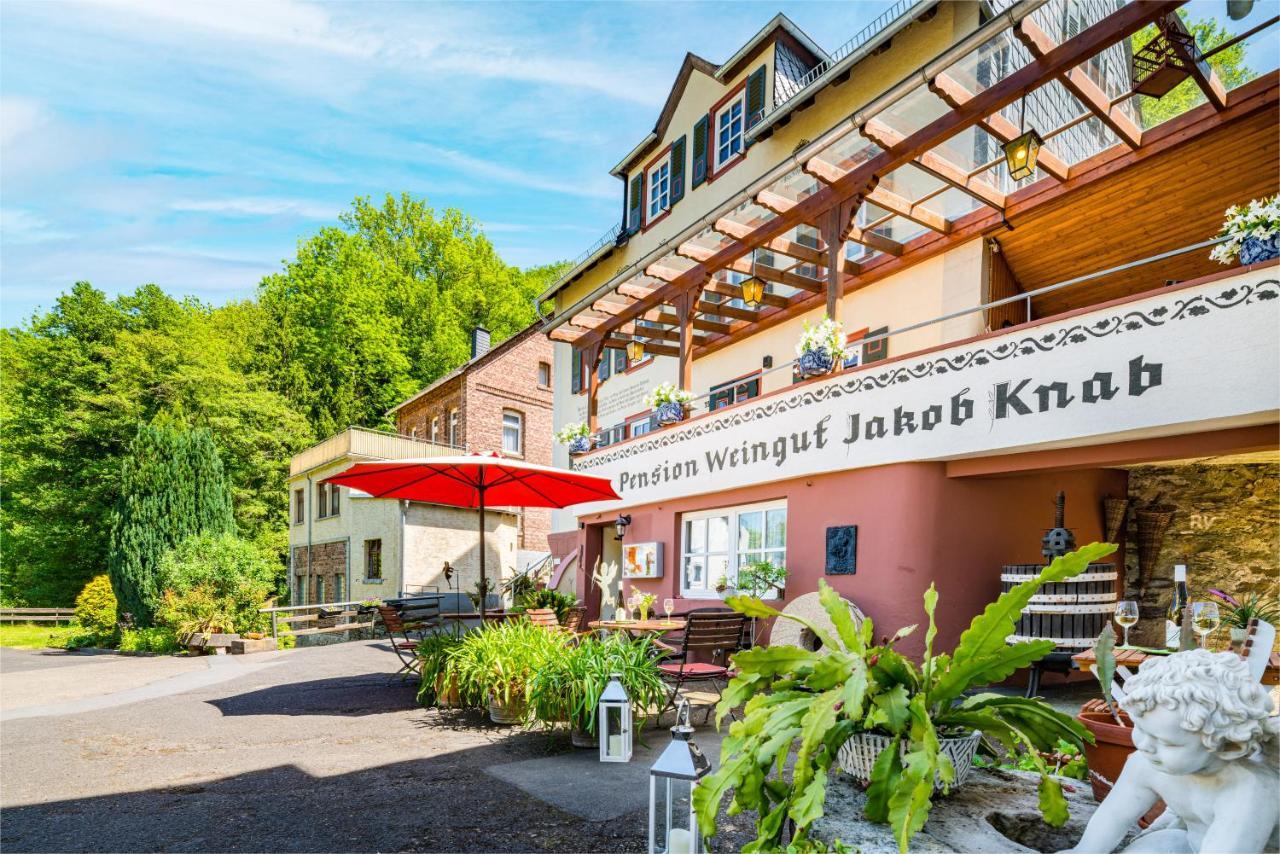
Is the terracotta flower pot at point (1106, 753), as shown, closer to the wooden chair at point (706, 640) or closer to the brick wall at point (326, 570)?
the wooden chair at point (706, 640)

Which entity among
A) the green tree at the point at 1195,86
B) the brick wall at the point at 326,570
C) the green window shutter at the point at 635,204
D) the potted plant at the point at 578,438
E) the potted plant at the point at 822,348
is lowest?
the brick wall at the point at 326,570

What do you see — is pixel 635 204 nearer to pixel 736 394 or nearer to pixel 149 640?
pixel 736 394

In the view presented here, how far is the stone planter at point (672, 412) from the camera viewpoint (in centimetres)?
1172

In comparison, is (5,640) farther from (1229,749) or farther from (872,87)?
(1229,749)

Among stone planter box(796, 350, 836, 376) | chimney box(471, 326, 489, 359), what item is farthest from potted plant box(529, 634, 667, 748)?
chimney box(471, 326, 489, 359)

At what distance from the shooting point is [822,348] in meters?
8.96

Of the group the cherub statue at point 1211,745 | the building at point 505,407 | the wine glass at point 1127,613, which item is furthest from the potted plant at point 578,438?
the cherub statue at point 1211,745

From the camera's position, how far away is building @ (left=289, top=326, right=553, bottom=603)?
23438mm

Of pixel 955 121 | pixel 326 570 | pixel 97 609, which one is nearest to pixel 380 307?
pixel 326 570

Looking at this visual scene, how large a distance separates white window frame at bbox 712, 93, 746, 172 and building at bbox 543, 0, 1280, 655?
1.56 ft

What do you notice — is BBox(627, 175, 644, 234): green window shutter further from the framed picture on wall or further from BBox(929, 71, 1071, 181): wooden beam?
BBox(929, 71, 1071, 181): wooden beam

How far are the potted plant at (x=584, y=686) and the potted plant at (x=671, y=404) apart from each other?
18.4ft

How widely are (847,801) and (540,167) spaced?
7353 millimetres

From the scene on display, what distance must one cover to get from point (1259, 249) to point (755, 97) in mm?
9813
